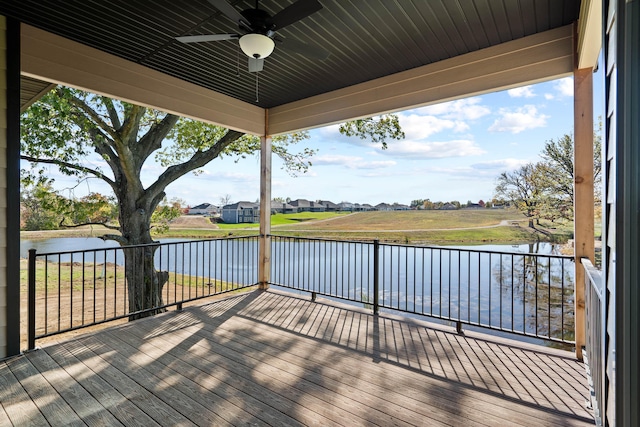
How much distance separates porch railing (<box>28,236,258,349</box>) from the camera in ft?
10.5

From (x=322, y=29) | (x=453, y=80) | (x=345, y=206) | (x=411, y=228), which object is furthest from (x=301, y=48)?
(x=345, y=206)

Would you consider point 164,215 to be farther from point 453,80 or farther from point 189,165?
point 453,80

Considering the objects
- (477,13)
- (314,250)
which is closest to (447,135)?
(314,250)

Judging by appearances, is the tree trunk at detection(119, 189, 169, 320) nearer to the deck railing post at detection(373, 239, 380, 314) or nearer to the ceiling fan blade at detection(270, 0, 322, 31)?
the deck railing post at detection(373, 239, 380, 314)

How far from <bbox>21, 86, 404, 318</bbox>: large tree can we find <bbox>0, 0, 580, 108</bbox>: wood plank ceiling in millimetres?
3101

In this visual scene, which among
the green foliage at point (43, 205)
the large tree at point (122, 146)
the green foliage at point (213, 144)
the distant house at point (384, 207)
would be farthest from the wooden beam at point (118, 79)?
the green foliage at point (43, 205)

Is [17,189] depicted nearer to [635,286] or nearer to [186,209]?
[635,286]

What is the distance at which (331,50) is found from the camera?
10.8 feet

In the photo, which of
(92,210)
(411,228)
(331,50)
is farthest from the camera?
(92,210)

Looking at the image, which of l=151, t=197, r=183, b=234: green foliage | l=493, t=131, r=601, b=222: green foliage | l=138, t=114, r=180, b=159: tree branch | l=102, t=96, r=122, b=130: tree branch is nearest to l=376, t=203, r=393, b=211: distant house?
l=493, t=131, r=601, b=222: green foliage

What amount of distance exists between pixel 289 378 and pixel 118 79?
352 cm

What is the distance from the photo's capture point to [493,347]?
2.98 m

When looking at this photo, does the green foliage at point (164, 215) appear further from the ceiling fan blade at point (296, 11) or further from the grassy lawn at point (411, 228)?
the ceiling fan blade at point (296, 11)

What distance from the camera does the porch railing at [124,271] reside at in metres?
3.19
